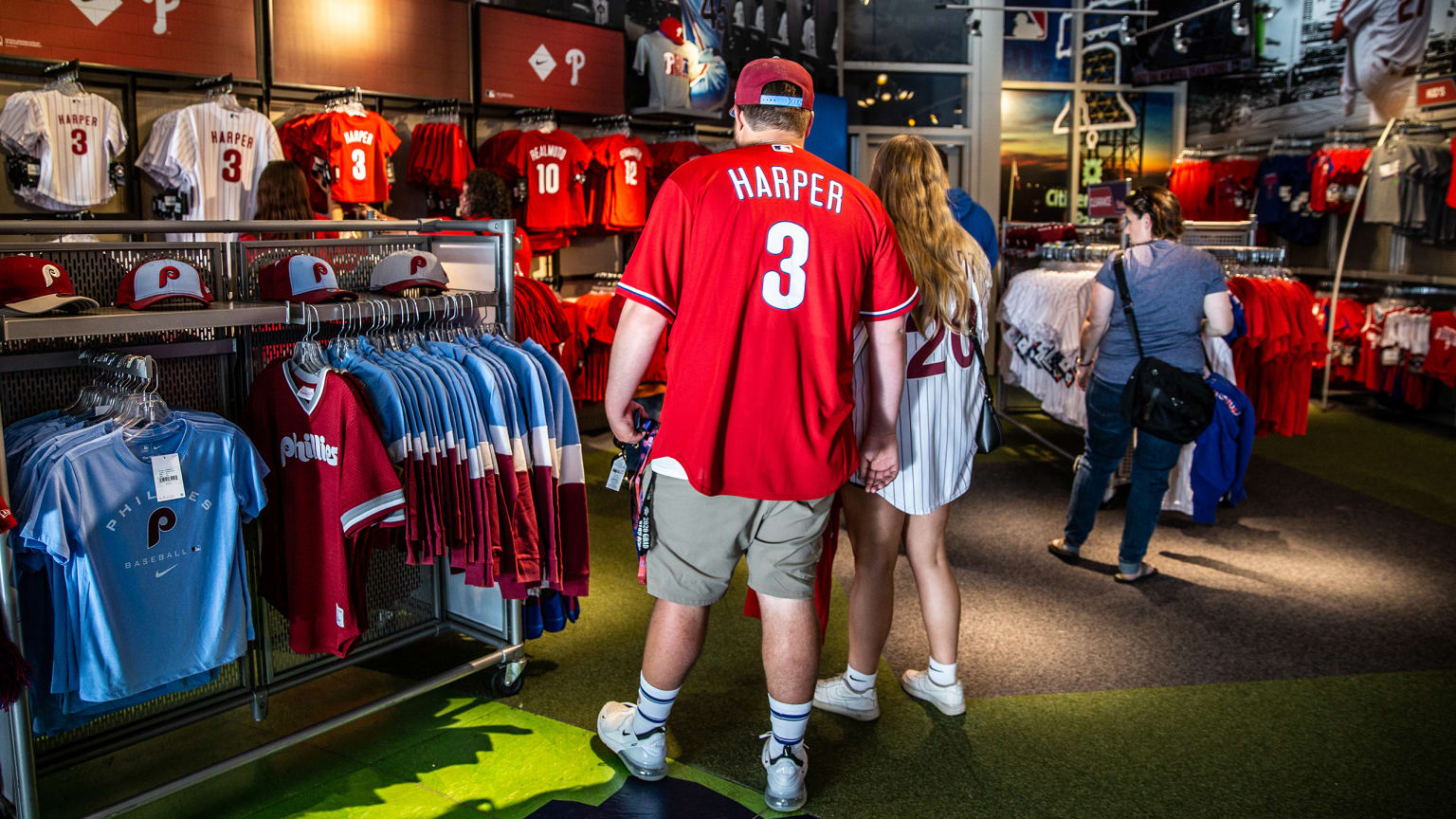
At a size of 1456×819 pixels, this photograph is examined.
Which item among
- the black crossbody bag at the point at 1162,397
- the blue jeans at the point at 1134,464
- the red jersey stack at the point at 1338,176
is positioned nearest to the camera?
the black crossbody bag at the point at 1162,397

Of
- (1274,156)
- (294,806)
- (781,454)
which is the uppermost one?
(1274,156)

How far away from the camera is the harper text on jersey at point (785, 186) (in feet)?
7.25

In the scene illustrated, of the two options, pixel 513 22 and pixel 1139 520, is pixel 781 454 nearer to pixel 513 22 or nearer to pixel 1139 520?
pixel 1139 520

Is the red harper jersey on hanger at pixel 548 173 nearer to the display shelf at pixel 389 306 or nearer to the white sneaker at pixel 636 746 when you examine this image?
the display shelf at pixel 389 306

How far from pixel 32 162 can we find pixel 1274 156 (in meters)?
9.48

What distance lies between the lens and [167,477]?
7.52ft

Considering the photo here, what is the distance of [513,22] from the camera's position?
6.45 metres

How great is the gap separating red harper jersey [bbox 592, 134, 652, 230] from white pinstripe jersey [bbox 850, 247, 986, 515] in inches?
181

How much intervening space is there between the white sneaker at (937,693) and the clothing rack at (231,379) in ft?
3.84

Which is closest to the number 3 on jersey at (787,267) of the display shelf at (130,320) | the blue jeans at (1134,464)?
the display shelf at (130,320)

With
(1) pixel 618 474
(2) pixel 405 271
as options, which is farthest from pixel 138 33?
(1) pixel 618 474

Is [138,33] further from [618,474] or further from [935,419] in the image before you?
[935,419]

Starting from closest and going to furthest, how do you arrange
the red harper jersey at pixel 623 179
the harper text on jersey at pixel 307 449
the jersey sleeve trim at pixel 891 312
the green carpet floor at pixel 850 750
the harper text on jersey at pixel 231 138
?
1. the jersey sleeve trim at pixel 891 312
2. the harper text on jersey at pixel 307 449
3. the green carpet floor at pixel 850 750
4. the harper text on jersey at pixel 231 138
5. the red harper jersey at pixel 623 179

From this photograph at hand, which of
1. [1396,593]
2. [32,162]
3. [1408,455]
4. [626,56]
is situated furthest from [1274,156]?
[32,162]
